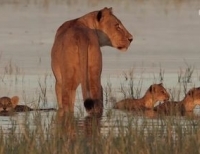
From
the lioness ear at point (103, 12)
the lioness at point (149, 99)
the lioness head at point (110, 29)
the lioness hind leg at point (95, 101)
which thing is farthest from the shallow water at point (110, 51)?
the lioness ear at point (103, 12)

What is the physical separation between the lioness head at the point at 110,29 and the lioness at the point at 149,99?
0.70 metres

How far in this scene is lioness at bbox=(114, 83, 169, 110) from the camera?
11.6 m

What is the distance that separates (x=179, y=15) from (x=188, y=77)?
10.4 meters

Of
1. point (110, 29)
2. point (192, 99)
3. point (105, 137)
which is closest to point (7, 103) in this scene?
point (110, 29)

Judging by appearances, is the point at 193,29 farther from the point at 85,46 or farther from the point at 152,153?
the point at 152,153

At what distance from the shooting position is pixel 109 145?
7414 mm

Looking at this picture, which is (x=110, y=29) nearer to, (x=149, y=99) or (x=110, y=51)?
(x=149, y=99)

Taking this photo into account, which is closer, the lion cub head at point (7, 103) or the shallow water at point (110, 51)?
the lion cub head at point (7, 103)

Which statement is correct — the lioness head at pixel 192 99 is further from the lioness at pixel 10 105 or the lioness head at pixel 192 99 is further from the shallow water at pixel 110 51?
the lioness at pixel 10 105

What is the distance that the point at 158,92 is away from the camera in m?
12.2


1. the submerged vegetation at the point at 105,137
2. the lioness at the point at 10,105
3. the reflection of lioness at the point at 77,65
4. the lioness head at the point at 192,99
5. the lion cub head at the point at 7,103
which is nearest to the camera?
the submerged vegetation at the point at 105,137

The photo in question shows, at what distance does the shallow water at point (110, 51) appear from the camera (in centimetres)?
1295

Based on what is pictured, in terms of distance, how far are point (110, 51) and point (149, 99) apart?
5196mm

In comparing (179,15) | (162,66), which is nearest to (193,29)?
(179,15)
